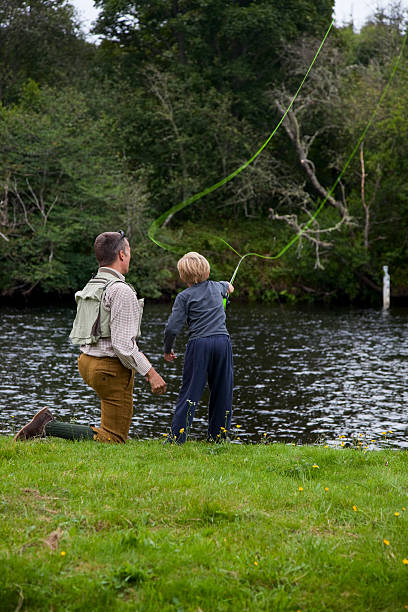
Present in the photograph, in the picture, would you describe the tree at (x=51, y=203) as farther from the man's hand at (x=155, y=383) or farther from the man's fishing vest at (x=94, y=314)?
the man's hand at (x=155, y=383)

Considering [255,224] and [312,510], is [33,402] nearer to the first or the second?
[312,510]

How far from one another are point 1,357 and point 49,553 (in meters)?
14.8

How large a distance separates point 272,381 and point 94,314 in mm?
9837

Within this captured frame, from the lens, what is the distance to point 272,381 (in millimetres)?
16047

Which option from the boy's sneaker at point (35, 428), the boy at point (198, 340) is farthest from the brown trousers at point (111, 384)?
the boy at point (198, 340)

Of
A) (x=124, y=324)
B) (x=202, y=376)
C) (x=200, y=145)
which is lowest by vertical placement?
(x=202, y=376)

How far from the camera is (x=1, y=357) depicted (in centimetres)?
1805

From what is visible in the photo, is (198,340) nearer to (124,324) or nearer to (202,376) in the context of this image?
(202,376)

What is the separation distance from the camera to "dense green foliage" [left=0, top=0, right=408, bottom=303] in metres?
33.0

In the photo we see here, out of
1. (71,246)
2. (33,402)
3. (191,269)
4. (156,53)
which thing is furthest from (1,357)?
(156,53)

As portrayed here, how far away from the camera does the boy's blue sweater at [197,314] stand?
738 centimetres

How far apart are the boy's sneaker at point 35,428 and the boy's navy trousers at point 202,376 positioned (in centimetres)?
134

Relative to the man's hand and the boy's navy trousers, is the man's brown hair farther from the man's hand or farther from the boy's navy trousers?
the boy's navy trousers

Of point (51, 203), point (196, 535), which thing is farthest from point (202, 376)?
point (51, 203)
